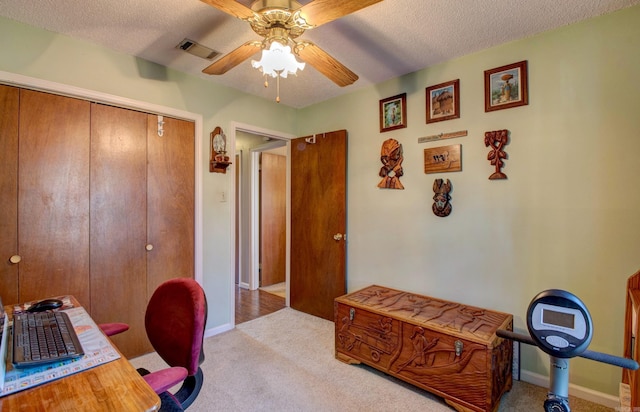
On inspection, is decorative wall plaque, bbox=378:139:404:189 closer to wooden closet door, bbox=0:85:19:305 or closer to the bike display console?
the bike display console

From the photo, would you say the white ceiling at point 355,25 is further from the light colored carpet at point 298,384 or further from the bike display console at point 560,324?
the light colored carpet at point 298,384

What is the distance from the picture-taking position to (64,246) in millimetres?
2143

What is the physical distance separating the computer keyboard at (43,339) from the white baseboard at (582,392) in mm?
2683

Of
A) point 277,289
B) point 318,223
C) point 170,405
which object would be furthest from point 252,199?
point 170,405

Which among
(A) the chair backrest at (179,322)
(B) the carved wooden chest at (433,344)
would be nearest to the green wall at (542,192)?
(B) the carved wooden chest at (433,344)

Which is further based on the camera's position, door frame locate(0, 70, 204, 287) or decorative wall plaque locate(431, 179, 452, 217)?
decorative wall plaque locate(431, 179, 452, 217)

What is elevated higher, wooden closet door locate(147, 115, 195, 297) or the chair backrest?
wooden closet door locate(147, 115, 195, 297)

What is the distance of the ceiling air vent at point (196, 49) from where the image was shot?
2.21 metres

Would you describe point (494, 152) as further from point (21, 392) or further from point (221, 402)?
point (21, 392)

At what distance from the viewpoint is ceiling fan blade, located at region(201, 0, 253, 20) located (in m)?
1.36

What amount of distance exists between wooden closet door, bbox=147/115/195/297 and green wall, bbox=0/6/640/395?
0.16 metres

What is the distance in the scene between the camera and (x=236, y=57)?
5.96 feet

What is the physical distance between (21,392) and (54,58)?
2215 millimetres

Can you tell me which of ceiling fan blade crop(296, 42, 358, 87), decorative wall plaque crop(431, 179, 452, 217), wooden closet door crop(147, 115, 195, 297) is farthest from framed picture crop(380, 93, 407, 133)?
wooden closet door crop(147, 115, 195, 297)
